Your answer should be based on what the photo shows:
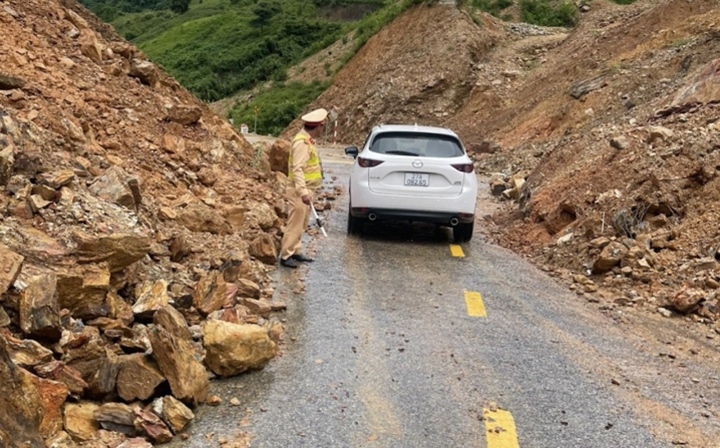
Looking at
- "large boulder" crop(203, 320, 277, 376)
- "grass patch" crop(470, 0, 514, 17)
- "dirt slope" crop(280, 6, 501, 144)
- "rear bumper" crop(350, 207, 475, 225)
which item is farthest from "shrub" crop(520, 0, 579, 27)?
"large boulder" crop(203, 320, 277, 376)

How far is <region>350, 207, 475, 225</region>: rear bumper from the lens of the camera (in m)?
9.95

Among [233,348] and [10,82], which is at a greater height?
[10,82]

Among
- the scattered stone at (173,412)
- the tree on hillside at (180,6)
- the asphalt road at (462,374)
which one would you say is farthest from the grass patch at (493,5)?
the tree on hillside at (180,6)

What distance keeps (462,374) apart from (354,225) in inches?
209

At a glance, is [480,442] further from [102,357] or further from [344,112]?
[344,112]

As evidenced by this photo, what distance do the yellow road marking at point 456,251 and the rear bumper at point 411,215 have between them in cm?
41

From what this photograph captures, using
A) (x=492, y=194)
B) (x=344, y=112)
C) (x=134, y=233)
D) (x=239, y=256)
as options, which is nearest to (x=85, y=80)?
(x=239, y=256)

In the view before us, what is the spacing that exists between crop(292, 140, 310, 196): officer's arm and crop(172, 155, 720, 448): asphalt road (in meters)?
0.97

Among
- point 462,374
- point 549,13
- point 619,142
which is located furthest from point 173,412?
point 549,13

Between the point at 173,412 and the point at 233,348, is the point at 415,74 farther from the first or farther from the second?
the point at 173,412

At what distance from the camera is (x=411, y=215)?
9961 millimetres

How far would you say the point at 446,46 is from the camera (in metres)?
34.3

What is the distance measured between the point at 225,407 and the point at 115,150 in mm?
5501

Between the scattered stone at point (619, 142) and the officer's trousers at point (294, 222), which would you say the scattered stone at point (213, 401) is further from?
the scattered stone at point (619, 142)
